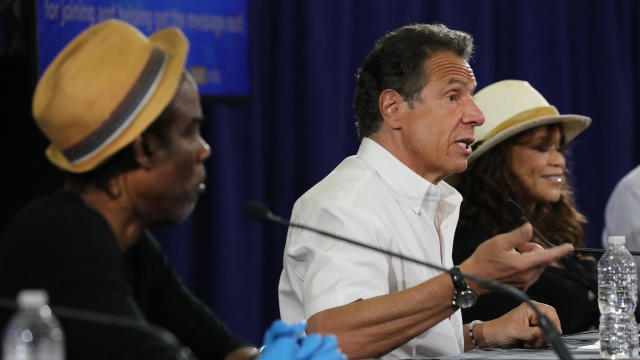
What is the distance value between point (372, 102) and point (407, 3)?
6.38 ft

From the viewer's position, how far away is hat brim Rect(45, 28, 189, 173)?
1.35 m

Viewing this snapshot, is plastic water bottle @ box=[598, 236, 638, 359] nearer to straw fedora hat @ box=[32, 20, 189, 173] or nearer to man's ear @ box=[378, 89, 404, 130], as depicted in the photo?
man's ear @ box=[378, 89, 404, 130]

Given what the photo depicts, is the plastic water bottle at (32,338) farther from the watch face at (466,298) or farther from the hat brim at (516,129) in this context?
the hat brim at (516,129)

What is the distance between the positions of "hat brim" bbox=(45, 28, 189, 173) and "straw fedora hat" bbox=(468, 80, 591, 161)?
1483 mm

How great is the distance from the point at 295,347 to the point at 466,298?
50cm

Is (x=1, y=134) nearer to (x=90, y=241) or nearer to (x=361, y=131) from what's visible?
(x=361, y=131)

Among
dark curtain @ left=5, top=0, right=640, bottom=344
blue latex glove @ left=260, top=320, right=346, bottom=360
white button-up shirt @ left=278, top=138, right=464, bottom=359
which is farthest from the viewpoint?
dark curtain @ left=5, top=0, right=640, bottom=344

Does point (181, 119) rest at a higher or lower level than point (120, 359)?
higher

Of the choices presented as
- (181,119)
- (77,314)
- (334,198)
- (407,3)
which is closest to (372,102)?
(334,198)

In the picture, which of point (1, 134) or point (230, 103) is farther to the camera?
point (230, 103)

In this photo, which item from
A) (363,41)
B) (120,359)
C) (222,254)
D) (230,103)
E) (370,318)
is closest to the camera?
(120,359)

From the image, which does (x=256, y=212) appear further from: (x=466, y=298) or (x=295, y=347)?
(x=466, y=298)

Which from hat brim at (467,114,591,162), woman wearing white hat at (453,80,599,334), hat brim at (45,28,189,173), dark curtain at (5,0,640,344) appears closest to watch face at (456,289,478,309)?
hat brim at (45,28,189,173)

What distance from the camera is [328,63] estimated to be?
3844 mm
